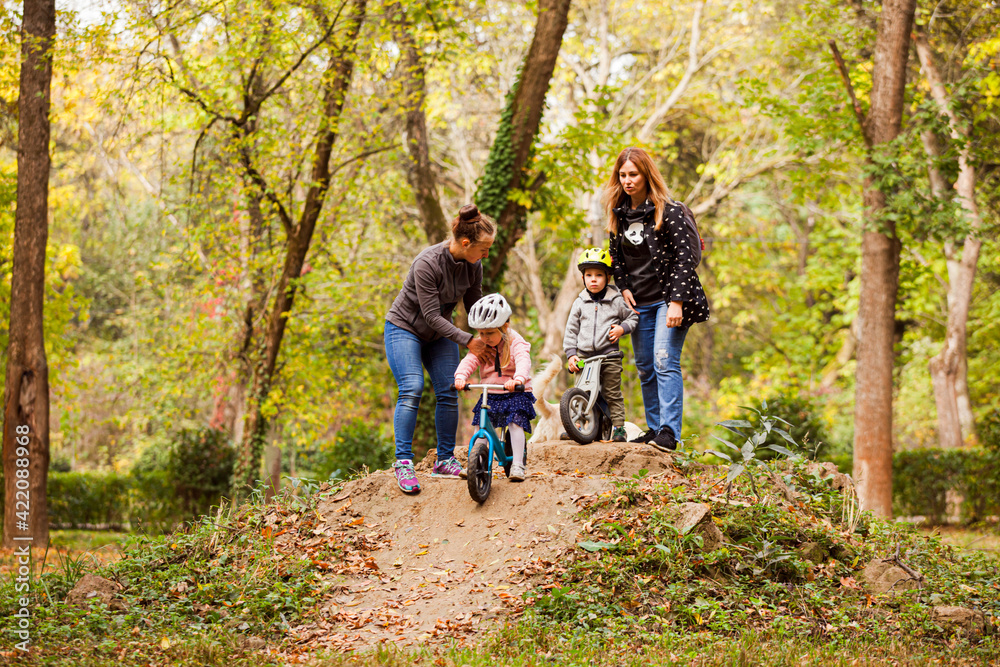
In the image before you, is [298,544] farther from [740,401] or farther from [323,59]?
[740,401]

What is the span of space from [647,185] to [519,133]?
440 centimetres

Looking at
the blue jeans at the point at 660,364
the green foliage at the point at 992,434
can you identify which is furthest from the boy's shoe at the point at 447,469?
the green foliage at the point at 992,434

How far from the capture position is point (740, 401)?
70.2 feet

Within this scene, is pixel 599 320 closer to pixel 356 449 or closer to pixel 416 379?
pixel 416 379

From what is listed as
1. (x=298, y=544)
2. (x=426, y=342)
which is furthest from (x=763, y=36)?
(x=298, y=544)

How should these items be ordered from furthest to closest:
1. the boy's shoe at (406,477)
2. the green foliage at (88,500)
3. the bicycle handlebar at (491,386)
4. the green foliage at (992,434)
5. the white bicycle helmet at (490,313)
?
1. the green foliage at (88,500)
2. the green foliage at (992,434)
3. the boy's shoe at (406,477)
4. the white bicycle helmet at (490,313)
5. the bicycle handlebar at (491,386)

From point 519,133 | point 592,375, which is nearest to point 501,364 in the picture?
point 592,375

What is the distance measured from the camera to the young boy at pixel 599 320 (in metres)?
6.40

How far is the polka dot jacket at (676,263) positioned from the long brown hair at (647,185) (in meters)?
0.08

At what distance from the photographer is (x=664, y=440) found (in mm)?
6457

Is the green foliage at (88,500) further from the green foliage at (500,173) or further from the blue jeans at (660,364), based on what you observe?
the blue jeans at (660,364)

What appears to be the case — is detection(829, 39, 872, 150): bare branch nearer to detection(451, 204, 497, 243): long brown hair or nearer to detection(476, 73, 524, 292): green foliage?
detection(476, 73, 524, 292): green foliage

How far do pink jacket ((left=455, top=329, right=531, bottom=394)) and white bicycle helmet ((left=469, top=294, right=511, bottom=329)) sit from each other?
5.5 inches

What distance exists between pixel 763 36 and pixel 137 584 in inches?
710
